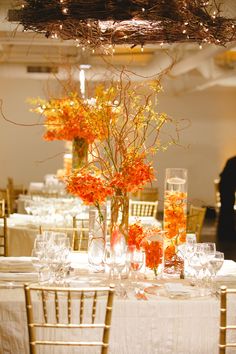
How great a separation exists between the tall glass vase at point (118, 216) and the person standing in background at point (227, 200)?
6959 mm

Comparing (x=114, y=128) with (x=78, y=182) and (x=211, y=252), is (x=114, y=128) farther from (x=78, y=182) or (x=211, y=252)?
(x=211, y=252)

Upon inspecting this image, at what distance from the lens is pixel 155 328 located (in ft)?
10.9

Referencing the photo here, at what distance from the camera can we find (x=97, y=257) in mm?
3895

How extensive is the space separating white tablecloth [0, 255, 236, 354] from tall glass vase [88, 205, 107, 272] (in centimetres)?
59

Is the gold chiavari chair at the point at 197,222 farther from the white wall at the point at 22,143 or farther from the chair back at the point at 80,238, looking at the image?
the white wall at the point at 22,143

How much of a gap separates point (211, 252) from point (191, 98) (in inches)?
453

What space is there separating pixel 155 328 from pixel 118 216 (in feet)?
2.78

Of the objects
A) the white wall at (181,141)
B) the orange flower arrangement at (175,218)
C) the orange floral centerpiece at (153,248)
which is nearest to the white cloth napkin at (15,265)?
the orange floral centerpiece at (153,248)

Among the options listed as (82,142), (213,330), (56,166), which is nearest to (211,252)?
(213,330)

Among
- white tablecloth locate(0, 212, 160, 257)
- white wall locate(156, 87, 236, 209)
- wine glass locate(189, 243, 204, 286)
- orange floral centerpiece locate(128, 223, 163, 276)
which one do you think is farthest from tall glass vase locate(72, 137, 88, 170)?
white wall locate(156, 87, 236, 209)

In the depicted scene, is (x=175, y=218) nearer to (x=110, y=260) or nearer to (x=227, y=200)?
(x=110, y=260)

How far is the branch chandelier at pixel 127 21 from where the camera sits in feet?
10.6

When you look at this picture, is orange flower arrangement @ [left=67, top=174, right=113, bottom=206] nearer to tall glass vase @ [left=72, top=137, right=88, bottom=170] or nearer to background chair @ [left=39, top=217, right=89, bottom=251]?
background chair @ [left=39, top=217, right=89, bottom=251]

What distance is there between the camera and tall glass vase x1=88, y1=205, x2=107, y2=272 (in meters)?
3.89
